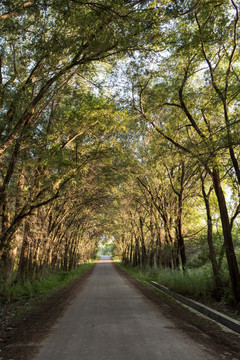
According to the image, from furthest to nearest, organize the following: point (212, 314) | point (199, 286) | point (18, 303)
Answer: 1. point (199, 286)
2. point (18, 303)
3. point (212, 314)

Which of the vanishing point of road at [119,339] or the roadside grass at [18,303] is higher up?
the roadside grass at [18,303]

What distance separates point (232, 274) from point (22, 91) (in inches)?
363

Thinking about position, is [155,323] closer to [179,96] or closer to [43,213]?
[179,96]

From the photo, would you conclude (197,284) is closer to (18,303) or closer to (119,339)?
(119,339)

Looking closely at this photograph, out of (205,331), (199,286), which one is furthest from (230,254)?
(205,331)

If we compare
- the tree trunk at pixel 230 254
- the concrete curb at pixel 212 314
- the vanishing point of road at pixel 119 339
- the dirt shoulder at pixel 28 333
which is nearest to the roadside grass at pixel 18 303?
the dirt shoulder at pixel 28 333

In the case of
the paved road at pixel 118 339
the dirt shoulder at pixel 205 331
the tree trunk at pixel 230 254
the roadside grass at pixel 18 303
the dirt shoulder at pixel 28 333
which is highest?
the tree trunk at pixel 230 254

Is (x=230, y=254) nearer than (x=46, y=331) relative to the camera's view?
No

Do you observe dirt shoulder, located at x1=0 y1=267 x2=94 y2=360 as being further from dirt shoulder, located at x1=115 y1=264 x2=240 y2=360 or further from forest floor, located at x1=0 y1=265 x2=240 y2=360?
dirt shoulder, located at x1=115 y1=264 x2=240 y2=360

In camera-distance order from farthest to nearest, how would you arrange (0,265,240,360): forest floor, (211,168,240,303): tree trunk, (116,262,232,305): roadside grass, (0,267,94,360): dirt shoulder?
(116,262,232,305): roadside grass → (211,168,240,303): tree trunk → (0,265,240,360): forest floor → (0,267,94,360): dirt shoulder

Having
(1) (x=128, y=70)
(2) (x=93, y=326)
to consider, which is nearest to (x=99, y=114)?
A: (1) (x=128, y=70)

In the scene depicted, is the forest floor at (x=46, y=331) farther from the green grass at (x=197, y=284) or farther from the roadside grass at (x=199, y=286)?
the green grass at (x=197, y=284)

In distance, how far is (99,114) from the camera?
1148 centimetres

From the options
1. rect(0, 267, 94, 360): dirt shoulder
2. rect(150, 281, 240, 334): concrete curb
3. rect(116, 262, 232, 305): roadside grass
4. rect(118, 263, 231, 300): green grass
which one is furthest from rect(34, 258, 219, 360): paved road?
rect(118, 263, 231, 300): green grass
